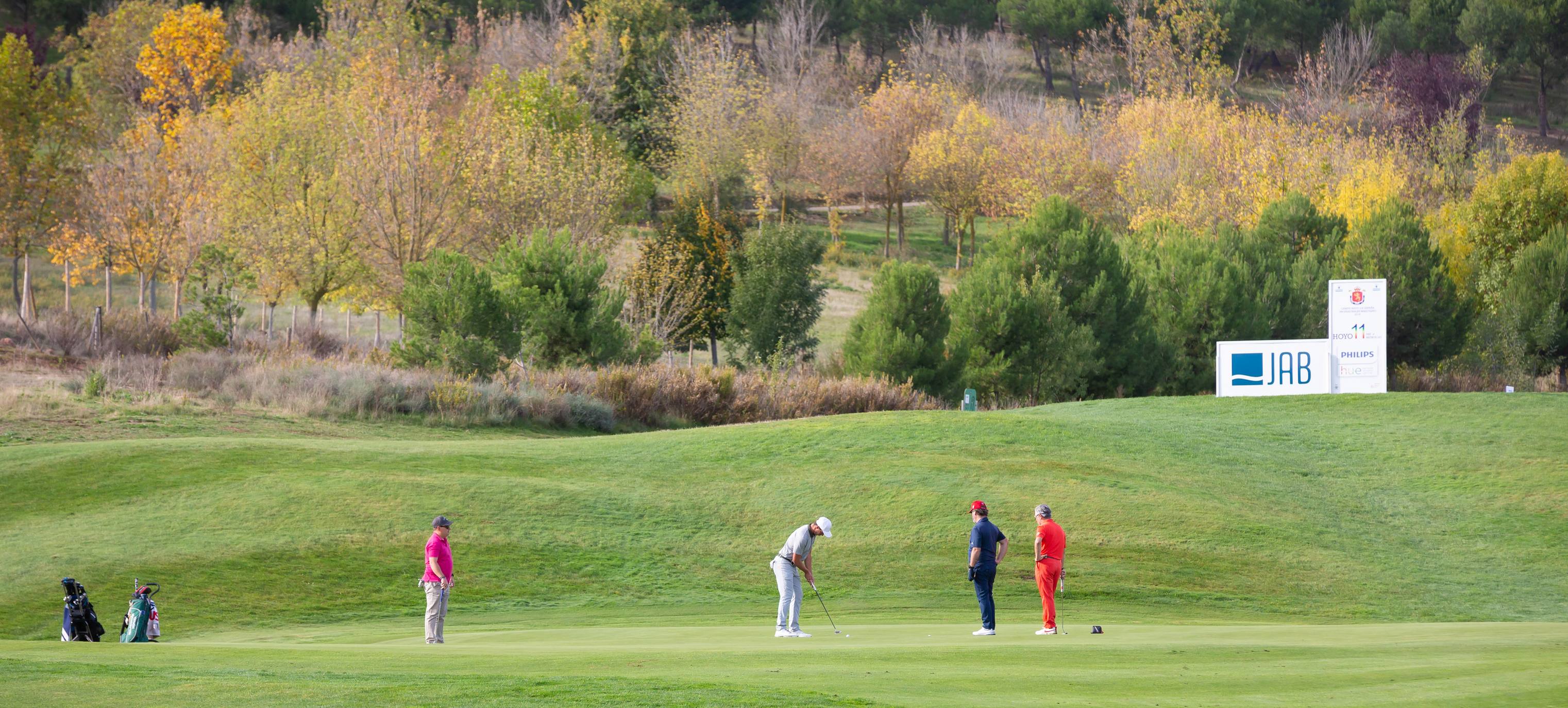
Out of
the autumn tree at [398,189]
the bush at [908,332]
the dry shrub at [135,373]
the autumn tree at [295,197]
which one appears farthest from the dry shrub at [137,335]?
the bush at [908,332]

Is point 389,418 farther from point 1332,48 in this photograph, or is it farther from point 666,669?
point 1332,48

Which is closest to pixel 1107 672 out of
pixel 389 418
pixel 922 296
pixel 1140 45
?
pixel 389 418

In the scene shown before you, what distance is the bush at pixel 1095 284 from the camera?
48.9 metres

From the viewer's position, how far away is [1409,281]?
189ft

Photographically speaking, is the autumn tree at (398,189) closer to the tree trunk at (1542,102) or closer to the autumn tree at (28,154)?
the autumn tree at (28,154)

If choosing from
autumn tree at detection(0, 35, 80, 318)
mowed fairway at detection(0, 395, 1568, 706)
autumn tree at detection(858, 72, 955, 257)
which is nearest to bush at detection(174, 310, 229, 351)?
mowed fairway at detection(0, 395, 1568, 706)

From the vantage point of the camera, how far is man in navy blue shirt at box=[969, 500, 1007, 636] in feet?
56.4

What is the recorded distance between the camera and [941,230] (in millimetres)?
102625

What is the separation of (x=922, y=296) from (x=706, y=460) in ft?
63.2

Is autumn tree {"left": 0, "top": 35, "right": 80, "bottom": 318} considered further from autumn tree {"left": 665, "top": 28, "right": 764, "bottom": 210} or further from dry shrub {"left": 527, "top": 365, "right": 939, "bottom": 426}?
autumn tree {"left": 665, "top": 28, "right": 764, "bottom": 210}

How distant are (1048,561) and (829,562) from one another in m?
7.40

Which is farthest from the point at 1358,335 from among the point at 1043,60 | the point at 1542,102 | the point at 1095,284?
the point at 1043,60

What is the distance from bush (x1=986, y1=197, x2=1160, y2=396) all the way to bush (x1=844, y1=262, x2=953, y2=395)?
Result: 3897mm

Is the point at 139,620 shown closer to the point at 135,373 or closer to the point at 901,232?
the point at 135,373
